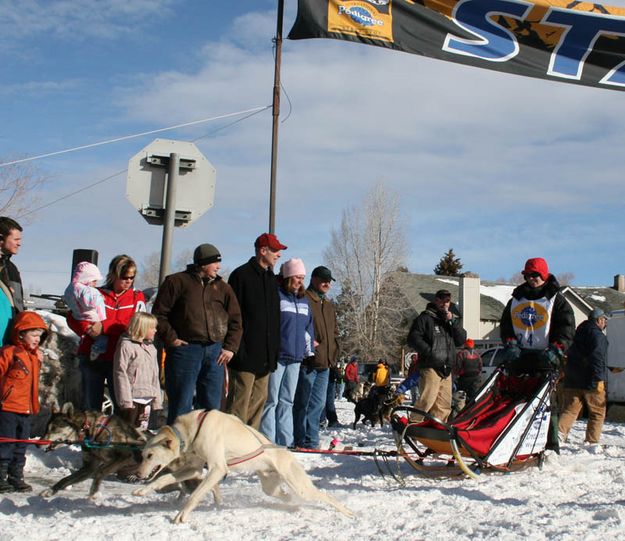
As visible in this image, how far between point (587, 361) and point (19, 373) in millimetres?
6836

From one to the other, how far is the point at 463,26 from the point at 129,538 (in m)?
8.48

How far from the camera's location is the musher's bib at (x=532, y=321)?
6.92m

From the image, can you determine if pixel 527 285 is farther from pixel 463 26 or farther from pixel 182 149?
pixel 463 26

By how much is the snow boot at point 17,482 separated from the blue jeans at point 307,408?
3.22 m

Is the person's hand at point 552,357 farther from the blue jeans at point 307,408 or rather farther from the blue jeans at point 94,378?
the blue jeans at point 94,378

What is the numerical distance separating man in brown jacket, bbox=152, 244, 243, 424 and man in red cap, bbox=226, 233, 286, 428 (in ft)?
1.03

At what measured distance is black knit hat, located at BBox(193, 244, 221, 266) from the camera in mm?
6176

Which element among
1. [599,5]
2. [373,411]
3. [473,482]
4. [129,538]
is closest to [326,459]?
[473,482]

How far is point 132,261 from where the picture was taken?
6.49 m

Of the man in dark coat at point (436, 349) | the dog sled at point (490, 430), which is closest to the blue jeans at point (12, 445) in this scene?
the dog sled at point (490, 430)

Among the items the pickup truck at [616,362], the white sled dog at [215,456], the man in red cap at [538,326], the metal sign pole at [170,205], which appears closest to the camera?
the white sled dog at [215,456]

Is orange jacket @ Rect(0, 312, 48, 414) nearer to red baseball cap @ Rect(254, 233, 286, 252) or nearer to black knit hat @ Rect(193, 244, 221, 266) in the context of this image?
black knit hat @ Rect(193, 244, 221, 266)

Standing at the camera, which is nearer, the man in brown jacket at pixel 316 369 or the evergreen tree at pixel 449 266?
the man in brown jacket at pixel 316 369

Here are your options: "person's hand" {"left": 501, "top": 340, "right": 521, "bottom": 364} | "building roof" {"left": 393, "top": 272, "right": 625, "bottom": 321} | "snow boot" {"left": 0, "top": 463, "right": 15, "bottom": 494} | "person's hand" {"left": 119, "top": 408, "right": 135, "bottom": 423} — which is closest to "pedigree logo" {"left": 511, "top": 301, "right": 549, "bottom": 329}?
"person's hand" {"left": 501, "top": 340, "right": 521, "bottom": 364}
